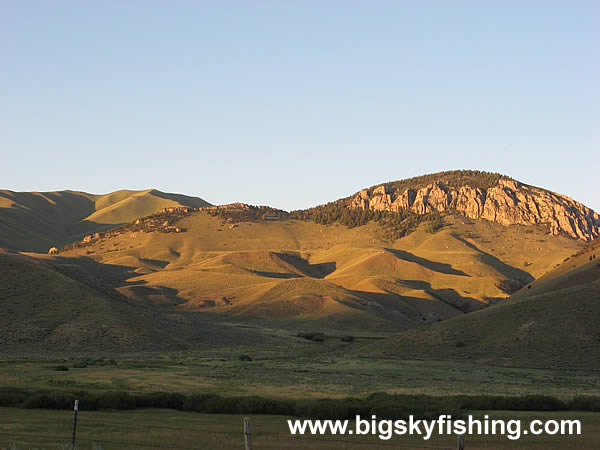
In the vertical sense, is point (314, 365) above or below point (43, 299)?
below

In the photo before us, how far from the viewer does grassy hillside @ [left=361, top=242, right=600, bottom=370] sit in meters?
72.0

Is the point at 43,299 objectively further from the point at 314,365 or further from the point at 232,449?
the point at 232,449

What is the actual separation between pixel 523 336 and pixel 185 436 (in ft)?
195

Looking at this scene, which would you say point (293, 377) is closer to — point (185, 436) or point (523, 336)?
point (185, 436)

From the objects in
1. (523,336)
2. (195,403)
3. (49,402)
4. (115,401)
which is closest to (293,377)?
(195,403)

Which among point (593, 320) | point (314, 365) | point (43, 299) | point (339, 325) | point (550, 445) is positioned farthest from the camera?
point (339, 325)

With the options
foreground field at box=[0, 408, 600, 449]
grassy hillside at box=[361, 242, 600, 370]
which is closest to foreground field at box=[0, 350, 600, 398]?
grassy hillside at box=[361, 242, 600, 370]

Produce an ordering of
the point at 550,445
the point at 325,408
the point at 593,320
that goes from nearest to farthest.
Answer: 1. the point at 550,445
2. the point at 325,408
3. the point at 593,320

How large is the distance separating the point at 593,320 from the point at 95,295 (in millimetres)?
67224

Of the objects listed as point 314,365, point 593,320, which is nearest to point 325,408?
point 314,365

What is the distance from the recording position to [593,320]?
252ft

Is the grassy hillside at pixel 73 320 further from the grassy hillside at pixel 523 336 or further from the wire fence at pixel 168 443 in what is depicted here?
the wire fence at pixel 168 443

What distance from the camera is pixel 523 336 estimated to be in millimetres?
77750

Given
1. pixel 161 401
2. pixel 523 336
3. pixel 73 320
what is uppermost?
pixel 73 320
